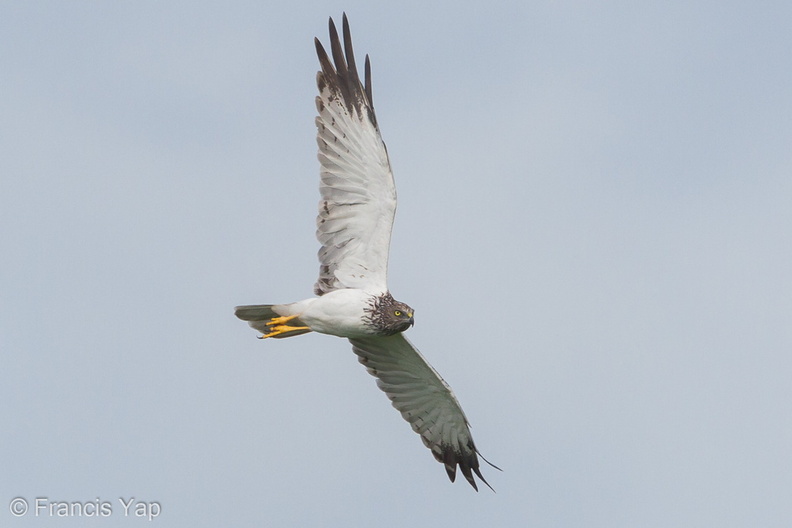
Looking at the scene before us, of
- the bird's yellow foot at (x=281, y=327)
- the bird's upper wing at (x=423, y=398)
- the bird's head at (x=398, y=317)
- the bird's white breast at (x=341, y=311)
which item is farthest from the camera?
the bird's upper wing at (x=423, y=398)

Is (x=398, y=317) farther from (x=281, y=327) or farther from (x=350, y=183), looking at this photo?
(x=350, y=183)

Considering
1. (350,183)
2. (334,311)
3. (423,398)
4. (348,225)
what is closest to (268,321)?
(334,311)

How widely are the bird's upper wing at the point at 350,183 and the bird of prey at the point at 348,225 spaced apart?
0.05 ft

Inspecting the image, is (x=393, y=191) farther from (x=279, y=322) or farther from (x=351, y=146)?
(x=279, y=322)

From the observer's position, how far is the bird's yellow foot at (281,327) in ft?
54.0

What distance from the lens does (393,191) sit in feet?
52.5

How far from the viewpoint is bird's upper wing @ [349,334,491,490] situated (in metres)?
17.6

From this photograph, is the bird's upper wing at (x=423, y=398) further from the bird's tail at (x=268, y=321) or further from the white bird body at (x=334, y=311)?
the bird's tail at (x=268, y=321)

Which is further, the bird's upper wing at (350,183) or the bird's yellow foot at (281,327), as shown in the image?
the bird's yellow foot at (281,327)

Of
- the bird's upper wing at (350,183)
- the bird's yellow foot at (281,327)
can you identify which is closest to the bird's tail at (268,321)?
the bird's yellow foot at (281,327)

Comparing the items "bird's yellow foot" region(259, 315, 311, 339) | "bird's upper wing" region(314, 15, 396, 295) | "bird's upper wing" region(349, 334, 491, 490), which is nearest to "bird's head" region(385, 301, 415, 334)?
"bird's upper wing" region(314, 15, 396, 295)

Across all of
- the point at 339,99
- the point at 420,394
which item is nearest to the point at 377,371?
the point at 420,394

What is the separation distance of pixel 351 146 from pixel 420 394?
14.8 ft

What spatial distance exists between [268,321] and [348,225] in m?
1.96
